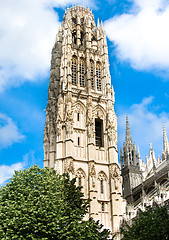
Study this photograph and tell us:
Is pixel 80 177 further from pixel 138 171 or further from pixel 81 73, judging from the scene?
pixel 138 171

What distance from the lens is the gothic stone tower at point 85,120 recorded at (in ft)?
118

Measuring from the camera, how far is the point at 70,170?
3519cm

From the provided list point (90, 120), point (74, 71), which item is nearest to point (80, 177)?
point (90, 120)

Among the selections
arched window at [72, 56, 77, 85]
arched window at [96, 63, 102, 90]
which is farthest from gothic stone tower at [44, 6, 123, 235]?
arched window at [96, 63, 102, 90]

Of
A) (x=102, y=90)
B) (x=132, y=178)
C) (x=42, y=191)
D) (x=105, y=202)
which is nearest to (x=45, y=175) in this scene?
(x=42, y=191)

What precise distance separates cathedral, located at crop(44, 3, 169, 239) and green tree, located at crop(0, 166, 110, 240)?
11.1 metres

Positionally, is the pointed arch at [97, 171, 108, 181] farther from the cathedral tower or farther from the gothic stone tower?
the cathedral tower

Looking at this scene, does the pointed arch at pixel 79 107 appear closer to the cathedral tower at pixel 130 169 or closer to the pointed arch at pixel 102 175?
the pointed arch at pixel 102 175

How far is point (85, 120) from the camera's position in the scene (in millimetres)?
40062

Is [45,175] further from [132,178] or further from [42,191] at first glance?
[132,178]

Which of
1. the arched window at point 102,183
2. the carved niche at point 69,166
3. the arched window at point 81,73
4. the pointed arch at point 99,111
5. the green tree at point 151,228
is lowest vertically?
the green tree at point 151,228

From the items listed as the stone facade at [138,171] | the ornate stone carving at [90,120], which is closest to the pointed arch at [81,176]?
the ornate stone carving at [90,120]

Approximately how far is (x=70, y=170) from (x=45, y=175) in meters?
→ 10.6

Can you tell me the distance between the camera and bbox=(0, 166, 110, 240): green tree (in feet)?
65.6
